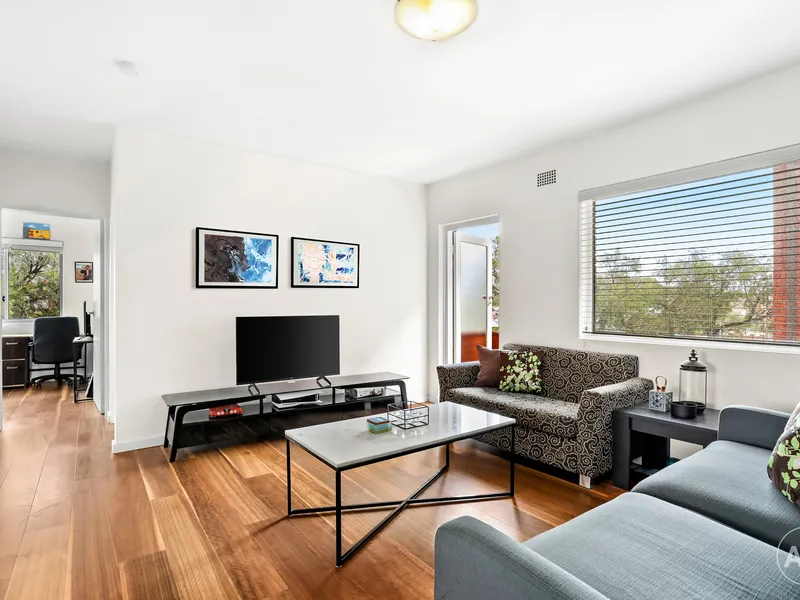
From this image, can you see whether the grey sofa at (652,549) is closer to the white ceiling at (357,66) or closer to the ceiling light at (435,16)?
the ceiling light at (435,16)

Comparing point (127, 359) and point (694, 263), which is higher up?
point (694, 263)

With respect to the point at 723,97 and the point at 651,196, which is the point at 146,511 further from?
the point at 723,97

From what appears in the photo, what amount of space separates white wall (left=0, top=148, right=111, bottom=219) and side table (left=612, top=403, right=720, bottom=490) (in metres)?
4.86

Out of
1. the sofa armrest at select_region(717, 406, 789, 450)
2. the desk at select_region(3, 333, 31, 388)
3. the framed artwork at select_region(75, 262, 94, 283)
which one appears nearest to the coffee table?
the sofa armrest at select_region(717, 406, 789, 450)

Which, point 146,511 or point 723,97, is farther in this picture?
point 723,97

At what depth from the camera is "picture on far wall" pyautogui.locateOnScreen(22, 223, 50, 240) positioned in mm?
6047

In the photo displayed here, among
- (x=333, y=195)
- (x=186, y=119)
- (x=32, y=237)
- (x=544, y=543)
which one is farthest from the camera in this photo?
(x=32, y=237)

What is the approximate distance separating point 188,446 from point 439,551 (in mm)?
2840

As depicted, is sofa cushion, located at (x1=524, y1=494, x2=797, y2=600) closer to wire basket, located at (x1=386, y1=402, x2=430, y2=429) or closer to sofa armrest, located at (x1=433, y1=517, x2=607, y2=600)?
sofa armrest, located at (x1=433, y1=517, x2=607, y2=600)

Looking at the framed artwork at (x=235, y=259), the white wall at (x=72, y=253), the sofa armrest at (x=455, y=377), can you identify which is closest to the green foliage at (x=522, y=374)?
the sofa armrest at (x=455, y=377)

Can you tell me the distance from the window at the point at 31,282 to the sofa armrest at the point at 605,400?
7.18 metres

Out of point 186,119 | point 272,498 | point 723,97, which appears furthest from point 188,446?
point 723,97

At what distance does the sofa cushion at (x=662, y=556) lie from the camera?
120 centimetres

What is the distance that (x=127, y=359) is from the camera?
11.7 ft
